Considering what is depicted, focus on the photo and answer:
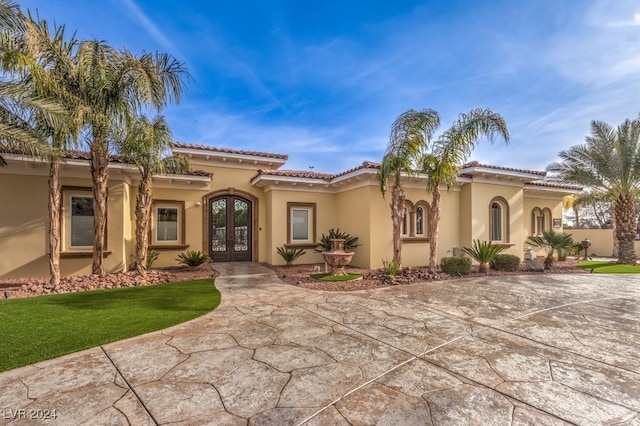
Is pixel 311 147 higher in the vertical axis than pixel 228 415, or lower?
higher

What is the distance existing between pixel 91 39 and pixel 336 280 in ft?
35.9

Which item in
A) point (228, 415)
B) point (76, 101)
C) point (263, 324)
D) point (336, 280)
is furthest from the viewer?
point (336, 280)

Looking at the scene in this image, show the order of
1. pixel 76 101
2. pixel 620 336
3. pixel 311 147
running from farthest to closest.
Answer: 1. pixel 311 147
2. pixel 76 101
3. pixel 620 336

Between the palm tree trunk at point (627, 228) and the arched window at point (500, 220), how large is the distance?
20.7ft

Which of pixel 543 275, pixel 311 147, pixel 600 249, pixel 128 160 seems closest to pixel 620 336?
pixel 543 275

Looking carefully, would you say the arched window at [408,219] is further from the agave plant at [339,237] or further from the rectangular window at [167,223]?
the rectangular window at [167,223]

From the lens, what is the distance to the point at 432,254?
39.8ft

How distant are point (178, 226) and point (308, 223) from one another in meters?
6.26

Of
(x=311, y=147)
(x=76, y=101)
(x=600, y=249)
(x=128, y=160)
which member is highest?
(x=311, y=147)

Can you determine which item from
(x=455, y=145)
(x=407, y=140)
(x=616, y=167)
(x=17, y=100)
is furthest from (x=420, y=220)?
(x=17, y=100)

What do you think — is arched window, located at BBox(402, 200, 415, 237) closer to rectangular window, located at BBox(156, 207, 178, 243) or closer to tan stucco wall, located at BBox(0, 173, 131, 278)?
rectangular window, located at BBox(156, 207, 178, 243)

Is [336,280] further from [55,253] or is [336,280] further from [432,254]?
[55,253]

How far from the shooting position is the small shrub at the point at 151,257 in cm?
1207

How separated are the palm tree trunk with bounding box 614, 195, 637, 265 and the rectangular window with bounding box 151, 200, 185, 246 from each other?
75.2 ft
